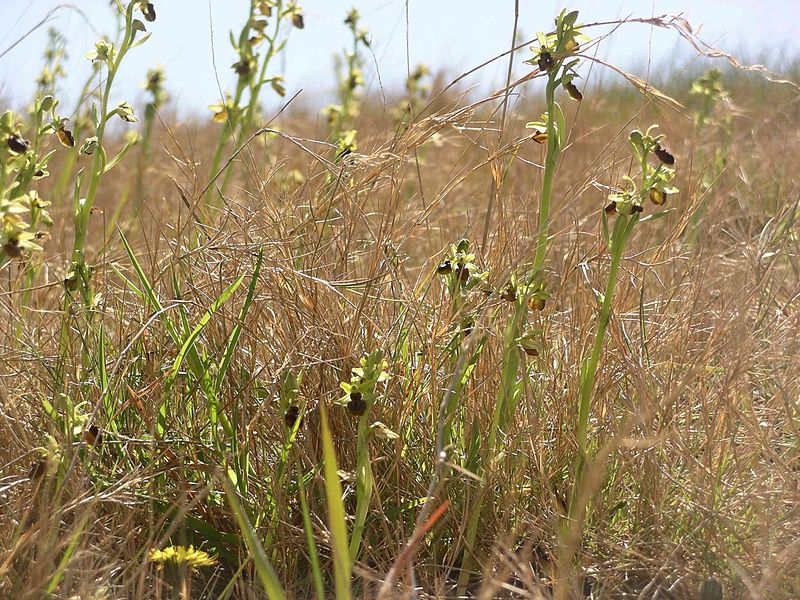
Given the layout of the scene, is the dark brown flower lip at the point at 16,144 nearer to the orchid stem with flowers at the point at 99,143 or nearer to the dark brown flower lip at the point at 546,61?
the orchid stem with flowers at the point at 99,143

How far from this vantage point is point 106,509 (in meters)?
1.75

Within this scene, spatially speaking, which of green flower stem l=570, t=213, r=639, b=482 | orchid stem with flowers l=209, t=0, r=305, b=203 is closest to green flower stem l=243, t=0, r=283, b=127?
orchid stem with flowers l=209, t=0, r=305, b=203

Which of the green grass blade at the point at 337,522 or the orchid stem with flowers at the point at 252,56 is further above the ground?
the orchid stem with flowers at the point at 252,56

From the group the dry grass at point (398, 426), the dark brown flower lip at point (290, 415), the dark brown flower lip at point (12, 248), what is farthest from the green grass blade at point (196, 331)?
the dark brown flower lip at point (12, 248)

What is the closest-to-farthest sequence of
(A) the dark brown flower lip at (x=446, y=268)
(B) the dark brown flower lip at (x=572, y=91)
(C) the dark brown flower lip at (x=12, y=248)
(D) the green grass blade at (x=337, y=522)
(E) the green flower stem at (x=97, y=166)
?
(D) the green grass blade at (x=337, y=522) < (C) the dark brown flower lip at (x=12, y=248) < (B) the dark brown flower lip at (x=572, y=91) < (A) the dark brown flower lip at (x=446, y=268) < (E) the green flower stem at (x=97, y=166)

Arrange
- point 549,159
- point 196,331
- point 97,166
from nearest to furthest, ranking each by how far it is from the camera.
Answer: point 549,159 < point 196,331 < point 97,166

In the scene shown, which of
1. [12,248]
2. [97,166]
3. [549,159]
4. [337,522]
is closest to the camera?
[337,522]

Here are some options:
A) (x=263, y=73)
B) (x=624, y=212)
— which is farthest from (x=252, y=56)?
(x=624, y=212)

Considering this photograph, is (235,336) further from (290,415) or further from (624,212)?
(624,212)

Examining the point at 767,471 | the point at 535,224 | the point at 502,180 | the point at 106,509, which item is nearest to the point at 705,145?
the point at 535,224

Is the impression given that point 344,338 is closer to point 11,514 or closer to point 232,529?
point 232,529

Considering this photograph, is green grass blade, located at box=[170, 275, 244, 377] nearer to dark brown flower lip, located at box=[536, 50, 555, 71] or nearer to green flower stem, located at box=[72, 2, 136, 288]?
green flower stem, located at box=[72, 2, 136, 288]

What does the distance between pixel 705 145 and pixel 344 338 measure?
213 centimetres

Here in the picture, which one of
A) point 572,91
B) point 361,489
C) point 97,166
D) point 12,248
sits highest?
point 572,91
